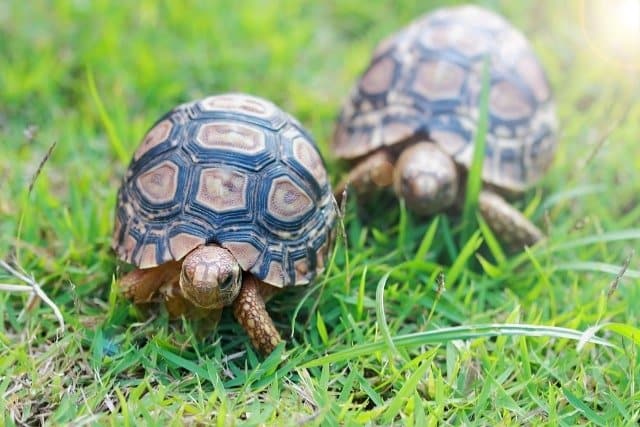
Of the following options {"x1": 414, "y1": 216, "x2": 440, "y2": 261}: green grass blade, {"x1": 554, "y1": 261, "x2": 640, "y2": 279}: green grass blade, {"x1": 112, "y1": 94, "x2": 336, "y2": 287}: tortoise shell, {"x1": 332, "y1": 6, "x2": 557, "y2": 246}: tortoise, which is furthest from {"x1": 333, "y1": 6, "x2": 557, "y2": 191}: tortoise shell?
{"x1": 112, "y1": 94, "x2": 336, "y2": 287}: tortoise shell

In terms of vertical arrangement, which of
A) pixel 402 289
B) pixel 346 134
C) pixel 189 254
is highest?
pixel 346 134

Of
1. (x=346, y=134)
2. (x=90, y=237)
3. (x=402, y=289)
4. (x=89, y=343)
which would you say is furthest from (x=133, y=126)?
(x=402, y=289)

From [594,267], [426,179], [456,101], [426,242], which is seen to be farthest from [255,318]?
[456,101]

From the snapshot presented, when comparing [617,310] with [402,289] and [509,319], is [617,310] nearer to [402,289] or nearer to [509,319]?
[509,319]

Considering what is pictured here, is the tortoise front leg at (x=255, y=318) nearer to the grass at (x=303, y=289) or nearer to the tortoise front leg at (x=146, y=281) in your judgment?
the grass at (x=303, y=289)

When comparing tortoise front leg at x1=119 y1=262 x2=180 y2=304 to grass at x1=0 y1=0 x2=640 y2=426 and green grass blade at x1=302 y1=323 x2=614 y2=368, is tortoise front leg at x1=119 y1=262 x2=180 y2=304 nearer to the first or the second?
grass at x1=0 y1=0 x2=640 y2=426

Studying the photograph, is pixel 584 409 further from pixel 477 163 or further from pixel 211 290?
pixel 211 290

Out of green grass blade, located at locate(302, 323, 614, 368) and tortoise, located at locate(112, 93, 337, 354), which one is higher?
tortoise, located at locate(112, 93, 337, 354)
